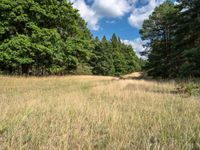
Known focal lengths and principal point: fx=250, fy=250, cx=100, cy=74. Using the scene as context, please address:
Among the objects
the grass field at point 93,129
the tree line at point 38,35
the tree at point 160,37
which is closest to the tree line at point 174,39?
the tree at point 160,37

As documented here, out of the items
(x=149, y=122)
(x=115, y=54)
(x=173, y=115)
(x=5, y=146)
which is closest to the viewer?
(x=5, y=146)

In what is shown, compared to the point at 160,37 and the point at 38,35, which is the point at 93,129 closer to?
the point at 38,35

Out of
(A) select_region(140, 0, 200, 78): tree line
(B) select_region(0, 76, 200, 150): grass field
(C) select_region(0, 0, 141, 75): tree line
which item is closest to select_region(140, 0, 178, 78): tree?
(A) select_region(140, 0, 200, 78): tree line

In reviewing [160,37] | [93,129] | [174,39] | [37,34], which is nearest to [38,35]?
[37,34]

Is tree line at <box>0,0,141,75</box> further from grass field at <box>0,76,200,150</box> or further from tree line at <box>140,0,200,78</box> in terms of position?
grass field at <box>0,76,200,150</box>

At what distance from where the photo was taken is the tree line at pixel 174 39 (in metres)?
20.1

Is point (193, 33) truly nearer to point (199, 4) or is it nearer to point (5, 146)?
point (199, 4)

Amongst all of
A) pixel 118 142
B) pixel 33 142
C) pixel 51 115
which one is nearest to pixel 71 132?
pixel 33 142

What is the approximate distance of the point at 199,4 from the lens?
21.3m

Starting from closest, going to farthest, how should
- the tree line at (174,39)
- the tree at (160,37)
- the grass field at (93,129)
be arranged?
the grass field at (93,129), the tree line at (174,39), the tree at (160,37)

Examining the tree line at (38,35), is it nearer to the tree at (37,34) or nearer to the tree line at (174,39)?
the tree at (37,34)

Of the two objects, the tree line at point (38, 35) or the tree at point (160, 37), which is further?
the tree at point (160, 37)

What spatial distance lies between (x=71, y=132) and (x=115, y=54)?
54.4 meters

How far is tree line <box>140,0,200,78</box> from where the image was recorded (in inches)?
792
